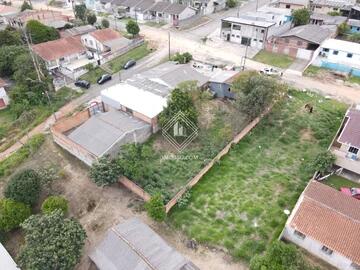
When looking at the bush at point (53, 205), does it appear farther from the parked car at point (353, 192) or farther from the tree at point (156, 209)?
the parked car at point (353, 192)

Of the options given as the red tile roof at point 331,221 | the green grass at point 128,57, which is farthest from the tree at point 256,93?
the green grass at point 128,57

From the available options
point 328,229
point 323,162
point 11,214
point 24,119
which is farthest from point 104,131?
point 328,229

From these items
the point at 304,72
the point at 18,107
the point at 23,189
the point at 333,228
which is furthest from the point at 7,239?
the point at 304,72

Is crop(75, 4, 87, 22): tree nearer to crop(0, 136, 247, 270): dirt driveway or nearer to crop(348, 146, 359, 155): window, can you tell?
crop(0, 136, 247, 270): dirt driveway

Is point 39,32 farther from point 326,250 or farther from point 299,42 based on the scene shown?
point 326,250

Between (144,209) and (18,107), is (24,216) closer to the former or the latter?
(144,209)
